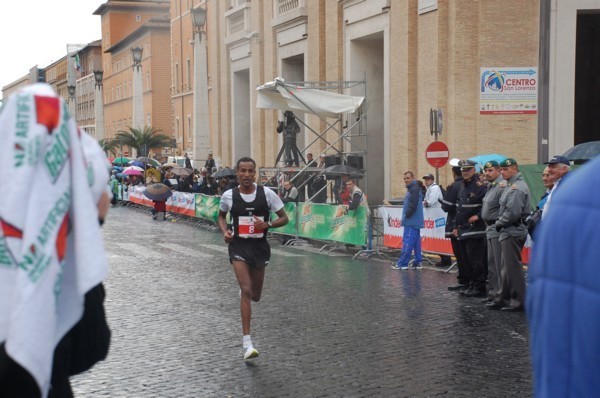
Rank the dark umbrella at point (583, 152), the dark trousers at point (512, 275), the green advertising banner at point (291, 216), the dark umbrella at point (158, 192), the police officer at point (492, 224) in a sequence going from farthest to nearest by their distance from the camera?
the dark umbrella at point (158, 192) → the green advertising banner at point (291, 216) → the dark umbrella at point (583, 152) → the police officer at point (492, 224) → the dark trousers at point (512, 275)

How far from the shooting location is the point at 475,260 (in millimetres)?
14156

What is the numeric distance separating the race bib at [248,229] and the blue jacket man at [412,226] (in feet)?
27.9

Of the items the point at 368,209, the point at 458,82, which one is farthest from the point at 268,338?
the point at 458,82

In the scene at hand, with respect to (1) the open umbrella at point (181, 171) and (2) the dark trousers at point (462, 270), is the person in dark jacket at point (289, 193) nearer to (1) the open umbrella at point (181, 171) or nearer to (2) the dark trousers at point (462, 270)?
(2) the dark trousers at point (462, 270)

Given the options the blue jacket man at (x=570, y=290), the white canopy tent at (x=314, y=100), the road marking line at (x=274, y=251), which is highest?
the white canopy tent at (x=314, y=100)

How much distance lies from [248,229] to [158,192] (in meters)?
25.3

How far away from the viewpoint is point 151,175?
145 feet

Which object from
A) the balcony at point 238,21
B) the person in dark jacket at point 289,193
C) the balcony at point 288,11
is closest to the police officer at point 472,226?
the person in dark jacket at point 289,193

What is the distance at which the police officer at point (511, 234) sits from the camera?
12757 millimetres

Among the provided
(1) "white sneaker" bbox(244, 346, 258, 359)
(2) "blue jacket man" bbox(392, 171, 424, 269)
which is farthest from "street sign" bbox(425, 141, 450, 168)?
(1) "white sneaker" bbox(244, 346, 258, 359)

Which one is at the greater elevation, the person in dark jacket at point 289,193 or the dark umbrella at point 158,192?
the person in dark jacket at point 289,193

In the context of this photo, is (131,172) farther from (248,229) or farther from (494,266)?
(248,229)

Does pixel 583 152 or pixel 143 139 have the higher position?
pixel 583 152

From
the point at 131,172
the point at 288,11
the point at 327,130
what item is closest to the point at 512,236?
the point at 327,130
